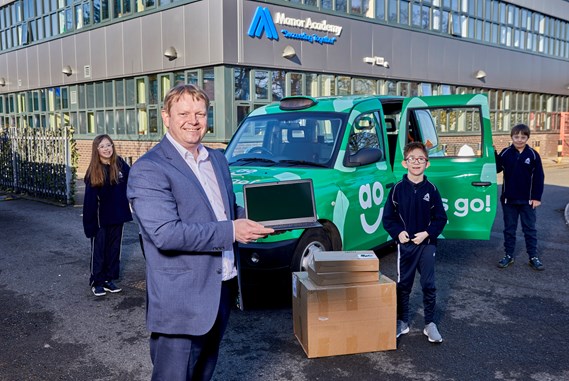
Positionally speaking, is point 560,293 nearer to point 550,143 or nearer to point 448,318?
point 448,318

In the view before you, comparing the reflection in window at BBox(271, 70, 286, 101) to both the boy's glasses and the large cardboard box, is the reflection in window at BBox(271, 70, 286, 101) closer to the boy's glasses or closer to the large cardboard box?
the boy's glasses

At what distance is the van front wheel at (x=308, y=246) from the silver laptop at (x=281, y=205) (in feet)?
7.18

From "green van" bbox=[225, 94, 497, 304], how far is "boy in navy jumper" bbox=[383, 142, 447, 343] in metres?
1.02

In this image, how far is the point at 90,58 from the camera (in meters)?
19.8

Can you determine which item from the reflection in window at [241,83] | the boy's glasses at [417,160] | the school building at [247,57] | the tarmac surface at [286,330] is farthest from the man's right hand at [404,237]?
the reflection in window at [241,83]

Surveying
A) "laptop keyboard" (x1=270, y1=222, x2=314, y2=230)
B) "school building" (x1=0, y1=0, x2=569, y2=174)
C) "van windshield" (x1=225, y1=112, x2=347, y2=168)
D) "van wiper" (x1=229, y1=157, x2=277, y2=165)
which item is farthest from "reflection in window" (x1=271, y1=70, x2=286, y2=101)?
"laptop keyboard" (x1=270, y1=222, x2=314, y2=230)

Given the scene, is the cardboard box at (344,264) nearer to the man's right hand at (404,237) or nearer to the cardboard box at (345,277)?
the cardboard box at (345,277)

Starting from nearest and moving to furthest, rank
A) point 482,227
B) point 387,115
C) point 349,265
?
point 349,265
point 482,227
point 387,115

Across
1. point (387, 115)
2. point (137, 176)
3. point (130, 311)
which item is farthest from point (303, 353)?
point (387, 115)

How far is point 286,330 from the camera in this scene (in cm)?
493

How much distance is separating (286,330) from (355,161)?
2.00 metres

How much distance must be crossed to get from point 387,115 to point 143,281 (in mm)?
4145

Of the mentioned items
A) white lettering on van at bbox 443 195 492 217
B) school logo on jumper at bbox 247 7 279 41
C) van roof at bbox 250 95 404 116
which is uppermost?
school logo on jumper at bbox 247 7 279 41

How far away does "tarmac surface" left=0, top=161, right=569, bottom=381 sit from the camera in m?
4.10
